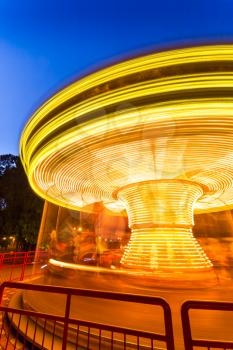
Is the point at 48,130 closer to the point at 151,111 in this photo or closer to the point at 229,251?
the point at 151,111

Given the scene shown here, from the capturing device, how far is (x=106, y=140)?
5.82 m

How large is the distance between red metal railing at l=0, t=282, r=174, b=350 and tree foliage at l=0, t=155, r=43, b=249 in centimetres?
1875

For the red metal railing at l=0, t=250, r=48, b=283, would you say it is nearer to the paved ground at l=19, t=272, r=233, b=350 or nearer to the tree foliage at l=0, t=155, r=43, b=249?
the paved ground at l=19, t=272, r=233, b=350

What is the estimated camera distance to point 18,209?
922 inches

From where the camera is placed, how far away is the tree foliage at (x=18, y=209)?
886 inches

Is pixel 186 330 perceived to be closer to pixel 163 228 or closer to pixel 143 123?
pixel 143 123

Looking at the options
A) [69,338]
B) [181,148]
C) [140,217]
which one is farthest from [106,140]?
[69,338]

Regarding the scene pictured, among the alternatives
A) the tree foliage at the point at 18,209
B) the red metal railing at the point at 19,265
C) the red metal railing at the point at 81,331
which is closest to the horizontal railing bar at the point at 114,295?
the red metal railing at the point at 81,331

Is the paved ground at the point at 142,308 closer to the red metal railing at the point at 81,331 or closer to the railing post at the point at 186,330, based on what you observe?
the red metal railing at the point at 81,331

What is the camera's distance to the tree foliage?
2252cm

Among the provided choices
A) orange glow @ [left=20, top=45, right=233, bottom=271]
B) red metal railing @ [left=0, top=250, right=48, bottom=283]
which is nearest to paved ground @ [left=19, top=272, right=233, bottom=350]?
orange glow @ [left=20, top=45, right=233, bottom=271]

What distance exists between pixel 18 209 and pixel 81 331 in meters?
21.4

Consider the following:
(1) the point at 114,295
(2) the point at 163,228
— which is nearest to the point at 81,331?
(1) the point at 114,295

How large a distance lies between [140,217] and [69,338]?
15.4 ft
